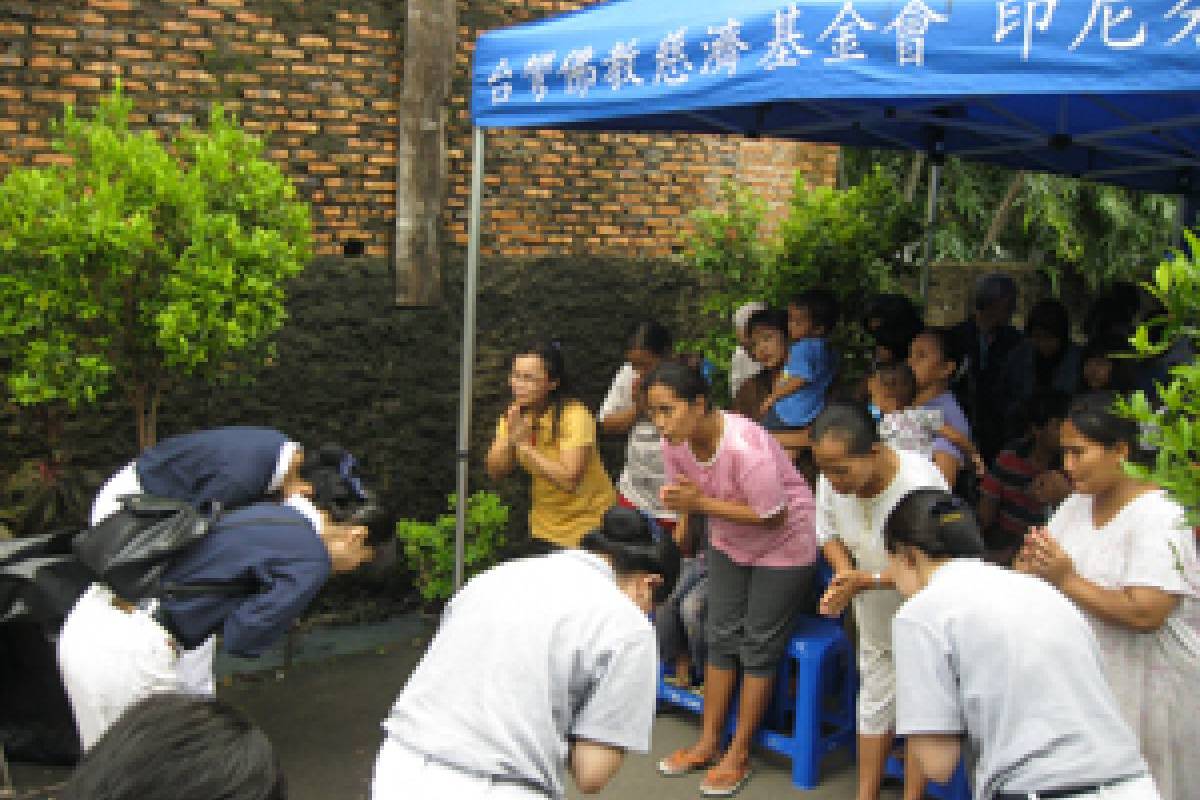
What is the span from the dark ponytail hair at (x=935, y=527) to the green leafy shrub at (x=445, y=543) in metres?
3.34

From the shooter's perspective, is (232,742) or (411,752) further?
(411,752)

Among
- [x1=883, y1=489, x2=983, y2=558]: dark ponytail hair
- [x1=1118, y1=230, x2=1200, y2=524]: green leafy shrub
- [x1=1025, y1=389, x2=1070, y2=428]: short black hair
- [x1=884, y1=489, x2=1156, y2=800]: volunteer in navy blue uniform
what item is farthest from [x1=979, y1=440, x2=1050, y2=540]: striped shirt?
[x1=1118, y1=230, x2=1200, y2=524]: green leafy shrub

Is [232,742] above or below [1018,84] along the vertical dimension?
below

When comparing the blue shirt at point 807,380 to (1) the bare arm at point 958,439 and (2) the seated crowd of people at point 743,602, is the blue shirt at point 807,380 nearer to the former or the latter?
(2) the seated crowd of people at point 743,602

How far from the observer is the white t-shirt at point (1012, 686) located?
7.84 ft

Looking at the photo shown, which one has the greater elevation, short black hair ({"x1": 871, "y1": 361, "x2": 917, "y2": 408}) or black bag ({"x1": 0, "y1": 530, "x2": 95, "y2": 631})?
short black hair ({"x1": 871, "y1": 361, "x2": 917, "y2": 408})

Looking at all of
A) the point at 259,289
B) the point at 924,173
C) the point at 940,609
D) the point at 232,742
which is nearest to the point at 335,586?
the point at 259,289

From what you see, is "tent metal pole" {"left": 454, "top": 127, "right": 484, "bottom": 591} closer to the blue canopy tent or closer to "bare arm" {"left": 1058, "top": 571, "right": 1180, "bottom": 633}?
the blue canopy tent

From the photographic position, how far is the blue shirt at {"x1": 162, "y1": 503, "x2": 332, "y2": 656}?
3012mm

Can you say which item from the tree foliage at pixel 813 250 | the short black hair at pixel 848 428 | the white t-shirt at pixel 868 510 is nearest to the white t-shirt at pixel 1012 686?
the short black hair at pixel 848 428

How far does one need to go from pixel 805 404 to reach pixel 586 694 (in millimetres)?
2915

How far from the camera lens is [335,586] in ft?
20.4

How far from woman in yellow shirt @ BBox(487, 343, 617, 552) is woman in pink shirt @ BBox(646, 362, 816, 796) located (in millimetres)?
704

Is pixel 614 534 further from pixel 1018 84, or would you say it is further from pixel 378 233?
pixel 378 233
